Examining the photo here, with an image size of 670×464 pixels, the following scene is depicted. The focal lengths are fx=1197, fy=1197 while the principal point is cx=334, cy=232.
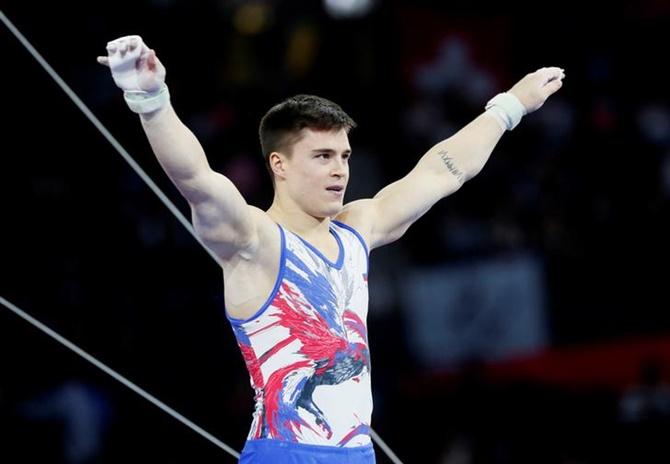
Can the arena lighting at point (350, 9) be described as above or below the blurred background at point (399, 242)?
above

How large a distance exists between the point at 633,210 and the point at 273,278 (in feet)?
24.3

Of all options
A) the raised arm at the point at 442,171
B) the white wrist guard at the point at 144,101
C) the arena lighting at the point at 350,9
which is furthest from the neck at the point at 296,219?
the arena lighting at the point at 350,9

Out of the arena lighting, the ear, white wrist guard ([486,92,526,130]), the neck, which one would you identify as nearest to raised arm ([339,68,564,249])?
white wrist guard ([486,92,526,130])

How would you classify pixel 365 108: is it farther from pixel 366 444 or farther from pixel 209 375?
pixel 366 444

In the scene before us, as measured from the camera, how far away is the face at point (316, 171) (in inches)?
162

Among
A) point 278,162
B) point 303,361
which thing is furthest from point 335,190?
point 303,361

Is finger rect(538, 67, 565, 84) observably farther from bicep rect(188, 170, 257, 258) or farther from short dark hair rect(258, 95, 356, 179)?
bicep rect(188, 170, 257, 258)

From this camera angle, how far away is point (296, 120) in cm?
413

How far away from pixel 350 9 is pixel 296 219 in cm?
807

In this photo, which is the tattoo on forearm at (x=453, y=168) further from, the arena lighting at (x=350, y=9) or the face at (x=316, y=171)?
the arena lighting at (x=350, y=9)

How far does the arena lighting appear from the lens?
11891 mm

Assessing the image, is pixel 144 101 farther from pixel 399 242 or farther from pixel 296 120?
pixel 399 242

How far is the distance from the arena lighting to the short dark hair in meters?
7.83

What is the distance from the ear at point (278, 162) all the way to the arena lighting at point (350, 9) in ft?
25.8
